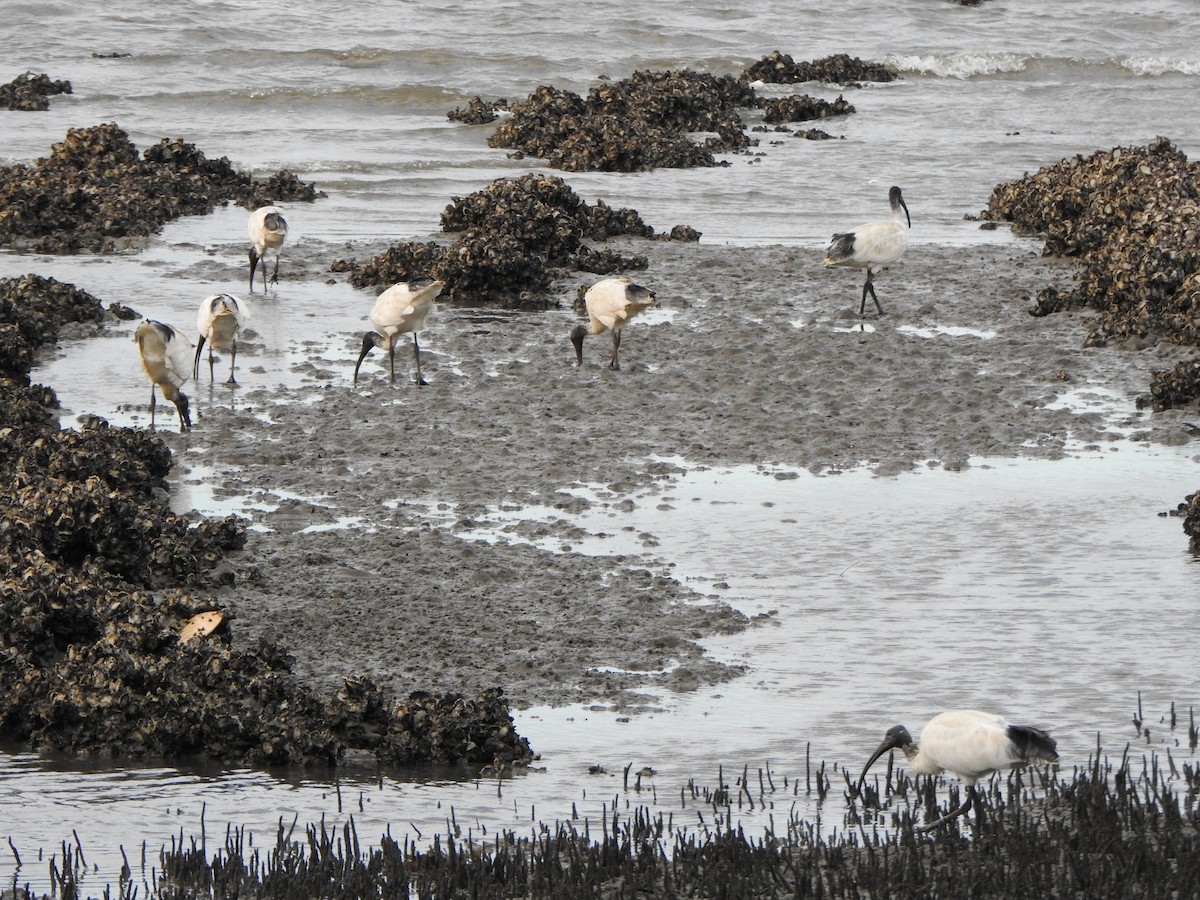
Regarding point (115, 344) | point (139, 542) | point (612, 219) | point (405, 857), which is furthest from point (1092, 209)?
point (405, 857)

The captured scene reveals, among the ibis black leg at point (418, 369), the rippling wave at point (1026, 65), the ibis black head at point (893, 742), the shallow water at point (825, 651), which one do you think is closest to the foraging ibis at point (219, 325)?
the ibis black leg at point (418, 369)

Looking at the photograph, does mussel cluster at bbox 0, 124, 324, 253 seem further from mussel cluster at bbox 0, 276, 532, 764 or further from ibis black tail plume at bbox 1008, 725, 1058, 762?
ibis black tail plume at bbox 1008, 725, 1058, 762

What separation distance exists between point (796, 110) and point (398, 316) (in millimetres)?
15234

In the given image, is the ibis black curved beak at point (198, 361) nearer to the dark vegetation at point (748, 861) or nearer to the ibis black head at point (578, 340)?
the ibis black head at point (578, 340)

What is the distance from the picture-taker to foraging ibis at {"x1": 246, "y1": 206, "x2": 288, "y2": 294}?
49.3 feet

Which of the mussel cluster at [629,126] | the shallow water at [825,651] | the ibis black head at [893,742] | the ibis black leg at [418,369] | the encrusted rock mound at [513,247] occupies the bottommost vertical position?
the shallow water at [825,651]

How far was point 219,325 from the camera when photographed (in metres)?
12.8

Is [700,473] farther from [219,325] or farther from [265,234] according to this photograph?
[265,234]

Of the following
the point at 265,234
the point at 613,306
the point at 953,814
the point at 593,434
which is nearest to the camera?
the point at 953,814

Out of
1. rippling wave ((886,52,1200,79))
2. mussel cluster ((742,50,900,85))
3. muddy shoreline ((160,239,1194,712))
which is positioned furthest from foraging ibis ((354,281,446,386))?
rippling wave ((886,52,1200,79))

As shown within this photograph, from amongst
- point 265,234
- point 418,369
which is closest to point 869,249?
point 418,369

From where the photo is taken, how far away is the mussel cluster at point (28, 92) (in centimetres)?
2577

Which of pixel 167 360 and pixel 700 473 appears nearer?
pixel 700 473

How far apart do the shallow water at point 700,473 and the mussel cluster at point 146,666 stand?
188mm
